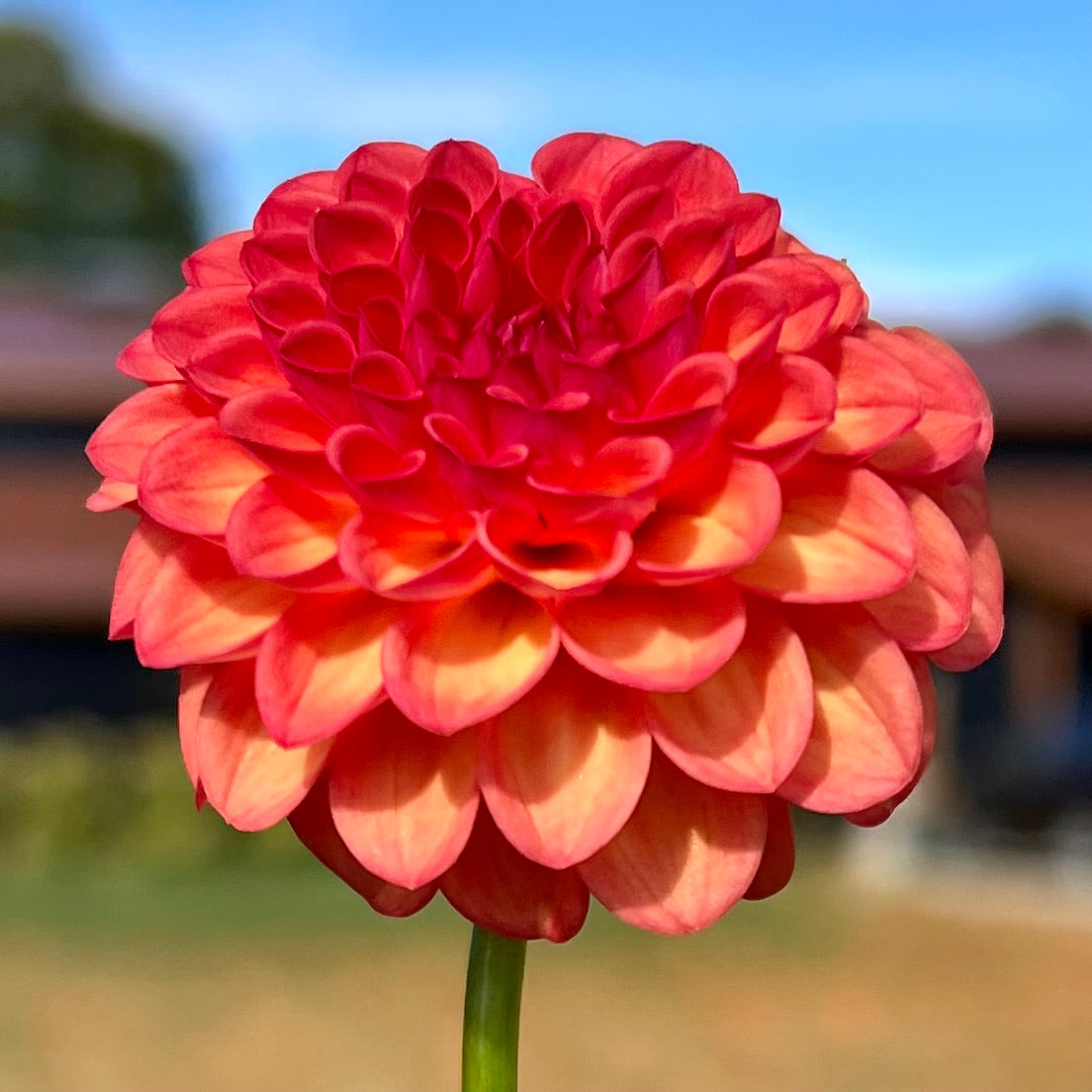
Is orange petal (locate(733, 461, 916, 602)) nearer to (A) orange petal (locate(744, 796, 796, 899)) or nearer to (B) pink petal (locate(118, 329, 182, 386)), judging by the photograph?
(A) orange petal (locate(744, 796, 796, 899))

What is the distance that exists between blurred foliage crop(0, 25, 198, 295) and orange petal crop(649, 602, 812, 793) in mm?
20541

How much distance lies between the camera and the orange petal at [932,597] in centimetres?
69

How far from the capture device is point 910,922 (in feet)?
29.6

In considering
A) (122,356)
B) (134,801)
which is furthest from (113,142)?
(122,356)

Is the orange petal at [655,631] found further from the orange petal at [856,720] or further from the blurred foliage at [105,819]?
the blurred foliage at [105,819]

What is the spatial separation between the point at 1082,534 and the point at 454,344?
1083 centimetres

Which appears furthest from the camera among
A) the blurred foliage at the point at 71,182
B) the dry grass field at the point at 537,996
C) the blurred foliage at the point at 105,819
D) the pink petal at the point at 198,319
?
the blurred foliage at the point at 71,182

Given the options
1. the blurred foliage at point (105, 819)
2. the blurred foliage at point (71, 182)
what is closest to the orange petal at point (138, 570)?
the blurred foliage at point (105, 819)

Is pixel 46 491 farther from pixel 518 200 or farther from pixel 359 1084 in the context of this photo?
pixel 518 200

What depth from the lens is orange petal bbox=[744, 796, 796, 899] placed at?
2.36 ft

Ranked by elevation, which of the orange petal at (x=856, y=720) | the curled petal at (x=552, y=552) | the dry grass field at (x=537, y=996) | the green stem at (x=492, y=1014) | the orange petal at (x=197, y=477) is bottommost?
the dry grass field at (x=537, y=996)

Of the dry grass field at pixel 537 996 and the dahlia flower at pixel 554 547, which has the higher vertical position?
the dahlia flower at pixel 554 547

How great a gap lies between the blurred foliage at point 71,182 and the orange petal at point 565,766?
808 inches

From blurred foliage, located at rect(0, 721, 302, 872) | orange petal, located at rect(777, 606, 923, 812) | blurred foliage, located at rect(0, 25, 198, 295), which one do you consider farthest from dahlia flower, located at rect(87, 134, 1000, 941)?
blurred foliage, located at rect(0, 25, 198, 295)
